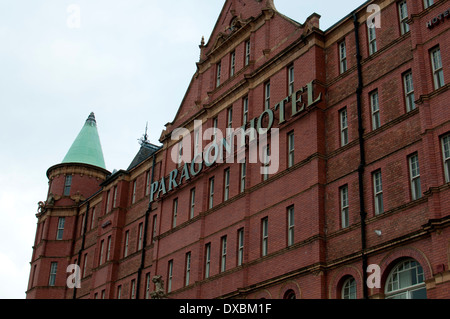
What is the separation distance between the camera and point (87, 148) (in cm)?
6812

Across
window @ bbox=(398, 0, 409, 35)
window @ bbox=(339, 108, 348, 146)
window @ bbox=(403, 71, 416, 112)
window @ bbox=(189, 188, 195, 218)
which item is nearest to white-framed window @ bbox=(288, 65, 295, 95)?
window @ bbox=(339, 108, 348, 146)

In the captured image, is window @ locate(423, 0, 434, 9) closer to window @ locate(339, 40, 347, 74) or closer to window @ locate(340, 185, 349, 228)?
window @ locate(339, 40, 347, 74)

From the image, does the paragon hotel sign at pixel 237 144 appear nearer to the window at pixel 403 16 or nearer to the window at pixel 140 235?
the window at pixel 140 235

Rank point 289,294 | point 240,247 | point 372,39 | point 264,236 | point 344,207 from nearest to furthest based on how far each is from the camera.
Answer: point 344,207
point 289,294
point 372,39
point 264,236
point 240,247

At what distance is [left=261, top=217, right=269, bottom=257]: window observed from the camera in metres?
37.1

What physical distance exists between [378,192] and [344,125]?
4990 mm

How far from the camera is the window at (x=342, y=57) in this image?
3678 cm

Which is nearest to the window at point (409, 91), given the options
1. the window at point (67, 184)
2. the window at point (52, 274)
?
the window at point (52, 274)

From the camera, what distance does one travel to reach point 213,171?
144 feet

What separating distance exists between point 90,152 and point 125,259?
18093mm

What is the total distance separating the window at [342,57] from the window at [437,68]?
645 centimetres

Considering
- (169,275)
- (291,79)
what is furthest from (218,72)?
(169,275)

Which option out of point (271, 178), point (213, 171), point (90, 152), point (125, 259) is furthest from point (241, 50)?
point (90, 152)

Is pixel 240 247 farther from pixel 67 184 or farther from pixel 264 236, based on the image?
pixel 67 184
